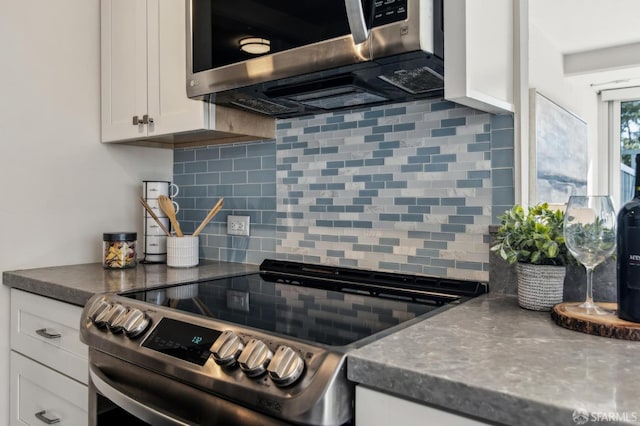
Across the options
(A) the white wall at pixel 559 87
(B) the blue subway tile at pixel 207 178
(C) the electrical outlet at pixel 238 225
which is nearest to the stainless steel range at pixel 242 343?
(C) the electrical outlet at pixel 238 225

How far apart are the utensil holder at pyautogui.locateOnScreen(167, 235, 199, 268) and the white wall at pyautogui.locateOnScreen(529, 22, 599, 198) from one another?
77.6 inches

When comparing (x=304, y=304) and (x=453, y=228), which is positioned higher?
(x=453, y=228)

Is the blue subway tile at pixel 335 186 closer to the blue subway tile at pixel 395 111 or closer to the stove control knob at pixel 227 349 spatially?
the blue subway tile at pixel 395 111

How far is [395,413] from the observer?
2.41 ft

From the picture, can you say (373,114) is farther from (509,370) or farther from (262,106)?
(509,370)

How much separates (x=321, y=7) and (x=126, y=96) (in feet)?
3.42

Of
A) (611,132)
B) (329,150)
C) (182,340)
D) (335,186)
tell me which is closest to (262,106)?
(329,150)

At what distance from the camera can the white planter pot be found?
107cm

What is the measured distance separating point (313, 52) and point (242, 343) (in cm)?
74

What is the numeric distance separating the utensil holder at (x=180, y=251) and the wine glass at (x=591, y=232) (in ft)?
4.45

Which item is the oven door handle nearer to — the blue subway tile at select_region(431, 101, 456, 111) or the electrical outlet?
the electrical outlet

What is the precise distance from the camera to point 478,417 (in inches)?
25.9

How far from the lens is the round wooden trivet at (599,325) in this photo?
0.85 m

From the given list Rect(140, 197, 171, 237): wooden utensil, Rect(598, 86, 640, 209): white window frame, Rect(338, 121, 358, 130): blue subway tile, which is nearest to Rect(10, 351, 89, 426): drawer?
Rect(140, 197, 171, 237): wooden utensil
